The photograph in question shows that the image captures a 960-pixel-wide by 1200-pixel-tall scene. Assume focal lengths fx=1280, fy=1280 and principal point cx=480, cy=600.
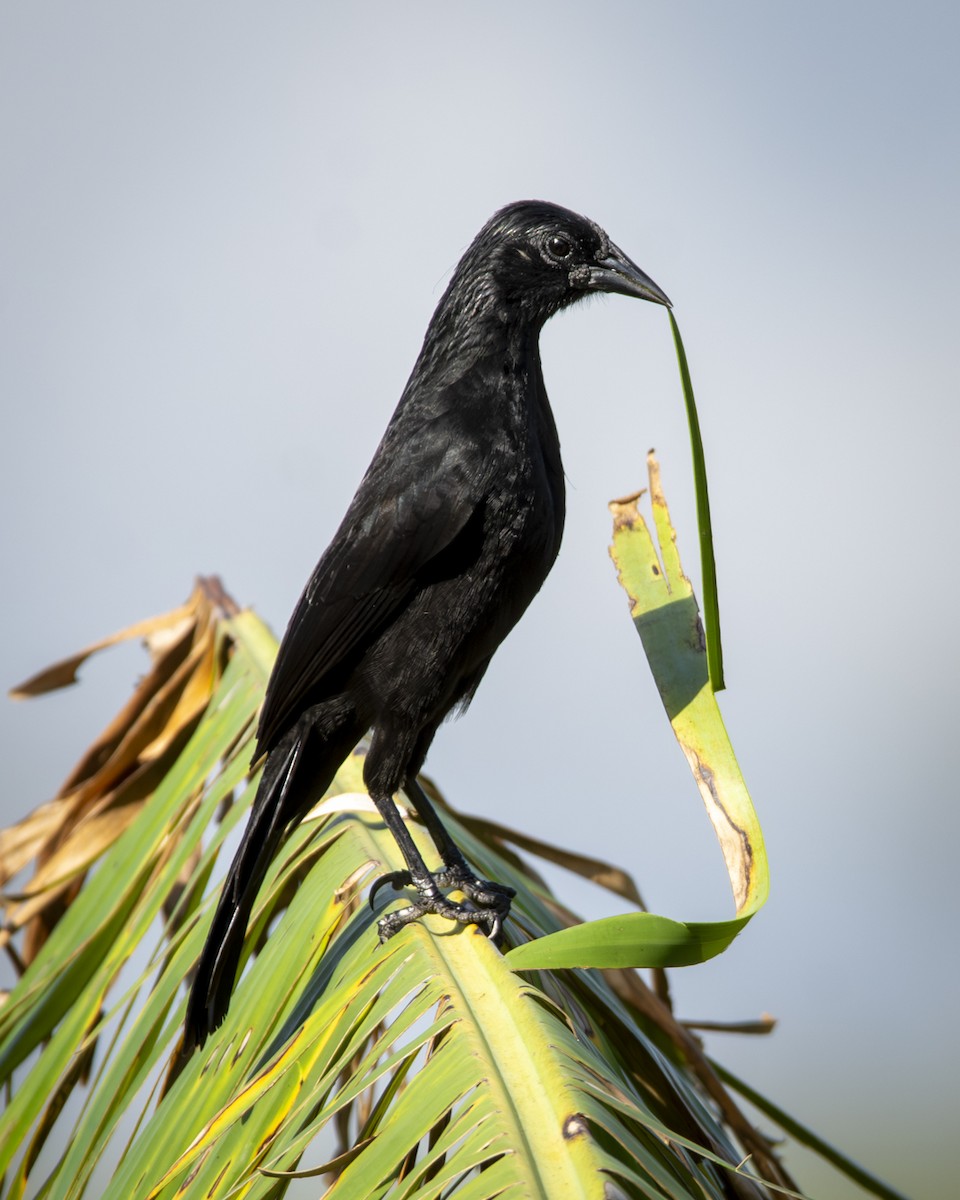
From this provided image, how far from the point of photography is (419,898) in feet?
8.36

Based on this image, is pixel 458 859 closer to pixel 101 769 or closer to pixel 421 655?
pixel 421 655

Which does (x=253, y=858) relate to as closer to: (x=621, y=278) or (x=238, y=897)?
(x=238, y=897)

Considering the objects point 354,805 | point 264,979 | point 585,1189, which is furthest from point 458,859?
point 585,1189

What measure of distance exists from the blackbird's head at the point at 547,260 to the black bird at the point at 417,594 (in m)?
0.21

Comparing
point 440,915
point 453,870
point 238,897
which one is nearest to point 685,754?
point 440,915

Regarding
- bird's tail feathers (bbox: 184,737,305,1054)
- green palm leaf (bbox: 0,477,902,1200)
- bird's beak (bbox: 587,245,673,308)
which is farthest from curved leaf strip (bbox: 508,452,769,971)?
bird's beak (bbox: 587,245,673,308)

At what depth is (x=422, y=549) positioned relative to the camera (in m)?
3.03

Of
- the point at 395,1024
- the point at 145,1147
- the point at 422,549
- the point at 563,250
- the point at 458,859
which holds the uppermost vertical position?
the point at 563,250

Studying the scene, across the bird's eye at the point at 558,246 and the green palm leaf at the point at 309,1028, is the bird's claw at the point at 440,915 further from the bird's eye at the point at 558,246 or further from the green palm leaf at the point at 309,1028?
the bird's eye at the point at 558,246

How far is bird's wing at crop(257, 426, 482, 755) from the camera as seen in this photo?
2984 millimetres

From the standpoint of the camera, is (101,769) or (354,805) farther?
(101,769)

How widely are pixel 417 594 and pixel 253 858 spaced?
0.74 meters

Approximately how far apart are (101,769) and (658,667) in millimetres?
1798

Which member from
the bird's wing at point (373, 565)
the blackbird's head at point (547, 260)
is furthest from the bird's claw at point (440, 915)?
the blackbird's head at point (547, 260)
